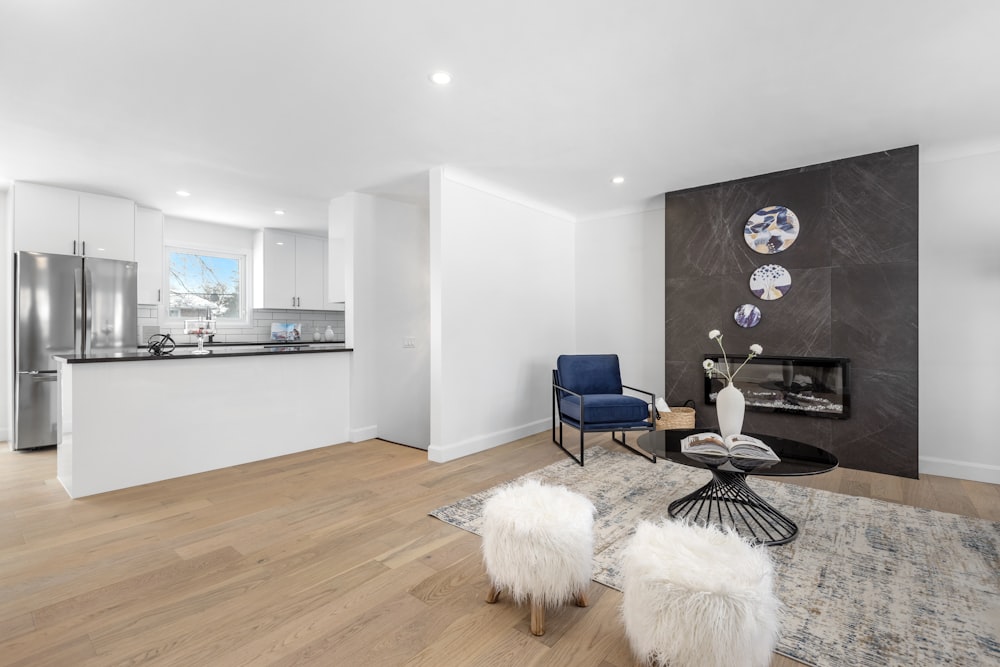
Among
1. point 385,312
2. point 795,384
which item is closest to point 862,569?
point 795,384

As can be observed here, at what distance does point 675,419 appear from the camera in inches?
175

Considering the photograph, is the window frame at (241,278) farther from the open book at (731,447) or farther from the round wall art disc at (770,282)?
the round wall art disc at (770,282)

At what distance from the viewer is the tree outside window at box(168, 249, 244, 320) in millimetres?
5957

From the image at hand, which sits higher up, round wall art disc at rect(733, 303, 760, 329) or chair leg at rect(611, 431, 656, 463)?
round wall art disc at rect(733, 303, 760, 329)

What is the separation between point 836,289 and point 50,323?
7085 mm

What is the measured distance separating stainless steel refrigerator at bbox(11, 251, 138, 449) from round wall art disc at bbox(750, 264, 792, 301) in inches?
246

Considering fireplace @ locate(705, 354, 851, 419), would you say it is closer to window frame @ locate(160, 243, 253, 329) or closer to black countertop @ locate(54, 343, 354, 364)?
black countertop @ locate(54, 343, 354, 364)

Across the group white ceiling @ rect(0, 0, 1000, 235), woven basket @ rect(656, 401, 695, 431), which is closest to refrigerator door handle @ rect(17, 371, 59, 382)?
white ceiling @ rect(0, 0, 1000, 235)

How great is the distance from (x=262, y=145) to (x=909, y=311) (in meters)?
5.07

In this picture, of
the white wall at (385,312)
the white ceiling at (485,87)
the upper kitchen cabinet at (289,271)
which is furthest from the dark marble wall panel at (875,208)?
the upper kitchen cabinet at (289,271)

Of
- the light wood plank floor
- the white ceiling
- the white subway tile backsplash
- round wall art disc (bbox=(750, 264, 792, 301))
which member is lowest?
the light wood plank floor

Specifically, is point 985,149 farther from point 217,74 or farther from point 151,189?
point 151,189

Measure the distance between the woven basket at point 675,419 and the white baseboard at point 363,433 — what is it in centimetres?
287

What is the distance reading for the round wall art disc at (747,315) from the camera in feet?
13.9
